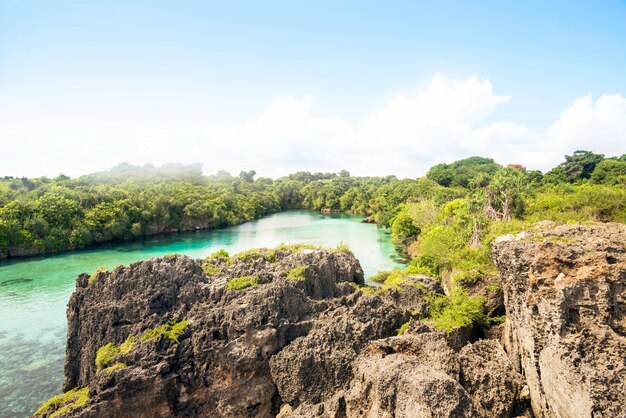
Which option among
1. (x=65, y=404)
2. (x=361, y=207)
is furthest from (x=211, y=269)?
→ (x=361, y=207)

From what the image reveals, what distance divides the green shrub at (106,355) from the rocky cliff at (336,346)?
64 mm

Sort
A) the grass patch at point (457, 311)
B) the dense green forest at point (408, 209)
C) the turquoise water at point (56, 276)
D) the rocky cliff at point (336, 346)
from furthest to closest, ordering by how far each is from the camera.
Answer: the dense green forest at point (408, 209), the turquoise water at point (56, 276), the grass patch at point (457, 311), the rocky cliff at point (336, 346)

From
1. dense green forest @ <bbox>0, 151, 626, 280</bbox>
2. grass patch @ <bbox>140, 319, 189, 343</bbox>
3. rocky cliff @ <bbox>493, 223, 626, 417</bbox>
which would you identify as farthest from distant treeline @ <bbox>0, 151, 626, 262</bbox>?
grass patch @ <bbox>140, 319, 189, 343</bbox>

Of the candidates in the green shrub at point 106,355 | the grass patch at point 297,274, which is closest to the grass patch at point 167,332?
the green shrub at point 106,355

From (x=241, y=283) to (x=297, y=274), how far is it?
9.28ft

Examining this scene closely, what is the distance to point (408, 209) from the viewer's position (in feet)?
173

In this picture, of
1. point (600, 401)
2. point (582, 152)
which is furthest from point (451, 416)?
point (582, 152)

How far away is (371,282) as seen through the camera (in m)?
28.8

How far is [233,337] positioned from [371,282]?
17.4 metres

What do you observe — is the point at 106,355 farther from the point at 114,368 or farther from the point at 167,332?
the point at 167,332

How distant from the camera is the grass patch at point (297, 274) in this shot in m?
16.7

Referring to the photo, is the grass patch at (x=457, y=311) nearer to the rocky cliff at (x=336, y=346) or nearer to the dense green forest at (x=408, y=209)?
the rocky cliff at (x=336, y=346)

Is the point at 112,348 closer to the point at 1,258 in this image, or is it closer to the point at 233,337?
the point at 233,337

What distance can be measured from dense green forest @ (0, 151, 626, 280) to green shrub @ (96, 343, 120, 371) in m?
17.2
